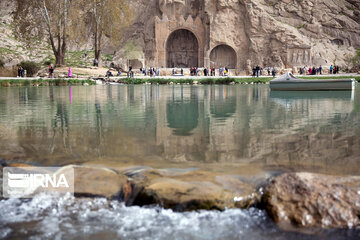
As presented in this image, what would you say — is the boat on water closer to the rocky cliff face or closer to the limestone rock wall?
the limestone rock wall

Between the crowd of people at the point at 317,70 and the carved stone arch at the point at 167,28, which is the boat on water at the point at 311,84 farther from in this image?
the carved stone arch at the point at 167,28

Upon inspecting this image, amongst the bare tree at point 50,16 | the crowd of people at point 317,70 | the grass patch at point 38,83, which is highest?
the bare tree at point 50,16

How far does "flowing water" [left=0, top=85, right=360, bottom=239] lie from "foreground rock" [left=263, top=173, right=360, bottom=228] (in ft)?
0.49

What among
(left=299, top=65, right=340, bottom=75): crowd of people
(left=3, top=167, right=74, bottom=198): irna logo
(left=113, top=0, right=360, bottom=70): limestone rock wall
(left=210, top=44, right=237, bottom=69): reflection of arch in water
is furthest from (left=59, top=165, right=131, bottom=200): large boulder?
(left=210, top=44, right=237, bottom=69): reflection of arch in water

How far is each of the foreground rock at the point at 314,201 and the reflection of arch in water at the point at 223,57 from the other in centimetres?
4979

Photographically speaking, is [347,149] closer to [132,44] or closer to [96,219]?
[96,219]

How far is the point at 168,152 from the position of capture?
4.86 meters

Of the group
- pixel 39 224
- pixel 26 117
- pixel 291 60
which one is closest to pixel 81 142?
pixel 39 224

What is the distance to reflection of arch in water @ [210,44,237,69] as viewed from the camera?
170 feet

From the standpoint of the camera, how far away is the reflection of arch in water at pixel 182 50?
176 feet

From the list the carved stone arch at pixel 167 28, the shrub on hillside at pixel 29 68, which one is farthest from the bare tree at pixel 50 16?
the carved stone arch at pixel 167 28

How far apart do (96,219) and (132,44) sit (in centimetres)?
4975

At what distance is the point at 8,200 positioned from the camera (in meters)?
3.38

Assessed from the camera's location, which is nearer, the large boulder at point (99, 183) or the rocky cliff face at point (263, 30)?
the large boulder at point (99, 183)
